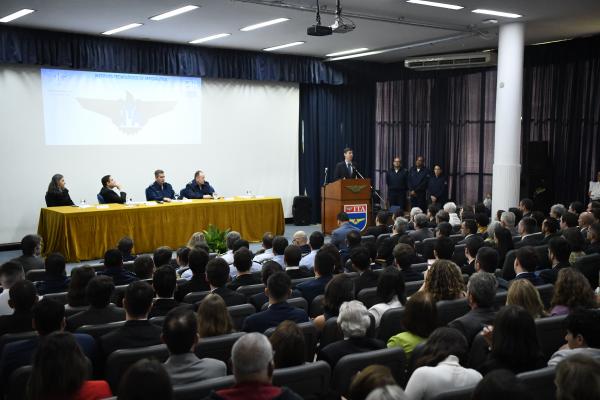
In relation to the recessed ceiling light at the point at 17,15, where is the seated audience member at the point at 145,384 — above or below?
below

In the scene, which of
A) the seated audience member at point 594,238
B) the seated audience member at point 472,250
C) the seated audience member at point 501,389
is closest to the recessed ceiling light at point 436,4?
the seated audience member at point 594,238

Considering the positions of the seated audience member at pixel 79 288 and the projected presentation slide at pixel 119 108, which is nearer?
the seated audience member at pixel 79 288

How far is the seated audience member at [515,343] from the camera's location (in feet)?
8.83

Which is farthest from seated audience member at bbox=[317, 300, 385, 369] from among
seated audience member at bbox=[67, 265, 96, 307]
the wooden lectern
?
the wooden lectern

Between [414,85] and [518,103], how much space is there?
440cm

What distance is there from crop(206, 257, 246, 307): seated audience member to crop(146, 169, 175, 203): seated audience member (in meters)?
5.69

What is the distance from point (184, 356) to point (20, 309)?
140cm

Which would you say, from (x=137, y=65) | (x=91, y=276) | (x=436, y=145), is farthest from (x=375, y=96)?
(x=91, y=276)

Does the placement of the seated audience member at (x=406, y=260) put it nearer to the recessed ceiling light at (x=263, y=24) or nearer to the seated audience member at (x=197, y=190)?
the recessed ceiling light at (x=263, y=24)

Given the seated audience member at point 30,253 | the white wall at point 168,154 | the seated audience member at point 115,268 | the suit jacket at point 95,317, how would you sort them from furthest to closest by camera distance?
the white wall at point 168,154 < the seated audience member at point 30,253 < the seated audience member at point 115,268 < the suit jacket at point 95,317

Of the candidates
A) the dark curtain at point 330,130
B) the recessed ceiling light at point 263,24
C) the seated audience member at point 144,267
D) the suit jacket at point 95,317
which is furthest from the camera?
the dark curtain at point 330,130

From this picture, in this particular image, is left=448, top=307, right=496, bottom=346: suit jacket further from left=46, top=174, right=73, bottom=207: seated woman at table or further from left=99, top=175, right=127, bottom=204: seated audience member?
left=46, top=174, right=73, bottom=207: seated woman at table

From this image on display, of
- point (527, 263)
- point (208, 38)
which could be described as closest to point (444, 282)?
point (527, 263)

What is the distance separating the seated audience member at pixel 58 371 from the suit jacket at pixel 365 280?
2.71 meters
